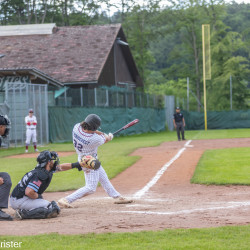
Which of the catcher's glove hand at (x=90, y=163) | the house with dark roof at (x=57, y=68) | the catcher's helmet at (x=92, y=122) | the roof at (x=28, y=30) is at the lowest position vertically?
the catcher's glove hand at (x=90, y=163)

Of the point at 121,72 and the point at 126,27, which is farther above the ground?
the point at 126,27

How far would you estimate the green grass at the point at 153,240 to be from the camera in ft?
19.3

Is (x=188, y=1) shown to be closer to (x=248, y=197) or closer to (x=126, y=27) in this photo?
(x=126, y=27)

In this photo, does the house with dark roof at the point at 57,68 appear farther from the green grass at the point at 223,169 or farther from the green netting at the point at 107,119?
the green grass at the point at 223,169

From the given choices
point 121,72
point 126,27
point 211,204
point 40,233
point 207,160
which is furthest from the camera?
point 126,27

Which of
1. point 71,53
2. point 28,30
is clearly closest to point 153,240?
point 71,53

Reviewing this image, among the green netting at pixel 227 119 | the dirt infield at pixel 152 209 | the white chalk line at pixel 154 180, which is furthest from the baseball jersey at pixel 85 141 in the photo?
the green netting at pixel 227 119

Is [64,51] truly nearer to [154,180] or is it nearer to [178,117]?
[178,117]

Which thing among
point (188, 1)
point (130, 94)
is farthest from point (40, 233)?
point (188, 1)

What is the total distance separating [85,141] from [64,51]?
1223 inches

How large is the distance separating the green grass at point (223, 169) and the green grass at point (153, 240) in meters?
5.45

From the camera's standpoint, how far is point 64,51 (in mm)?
39281

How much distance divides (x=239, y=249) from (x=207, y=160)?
36.3 ft

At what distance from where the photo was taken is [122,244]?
602 centimetres
